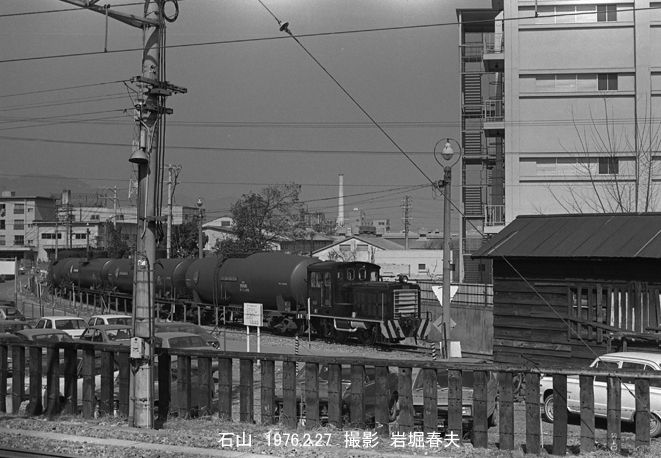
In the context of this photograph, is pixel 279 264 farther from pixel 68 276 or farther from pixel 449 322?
pixel 68 276

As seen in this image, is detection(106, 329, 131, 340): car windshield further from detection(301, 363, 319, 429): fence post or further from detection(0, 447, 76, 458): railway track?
detection(301, 363, 319, 429): fence post

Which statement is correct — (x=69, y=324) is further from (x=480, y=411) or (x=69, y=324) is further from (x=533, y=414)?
(x=533, y=414)

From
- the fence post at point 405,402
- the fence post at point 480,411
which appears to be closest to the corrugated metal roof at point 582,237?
the fence post at point 480,411

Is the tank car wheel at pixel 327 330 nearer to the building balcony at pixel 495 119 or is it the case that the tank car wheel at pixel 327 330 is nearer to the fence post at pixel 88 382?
the fence post at pixel 88 382

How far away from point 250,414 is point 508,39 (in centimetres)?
3712

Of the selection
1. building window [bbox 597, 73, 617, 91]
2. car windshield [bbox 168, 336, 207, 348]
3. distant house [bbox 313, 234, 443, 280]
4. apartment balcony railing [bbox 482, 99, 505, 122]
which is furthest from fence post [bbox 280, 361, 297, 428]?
distant house [bbox 313, 234, 443, 280]

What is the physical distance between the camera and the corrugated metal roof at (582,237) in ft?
62.3

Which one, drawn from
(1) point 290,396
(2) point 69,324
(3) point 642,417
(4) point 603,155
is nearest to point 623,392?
(3) point 642,417

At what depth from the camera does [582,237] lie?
2033 centimetres

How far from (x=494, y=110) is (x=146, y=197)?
3979 centimetres

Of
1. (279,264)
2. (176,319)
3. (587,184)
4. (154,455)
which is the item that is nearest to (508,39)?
(587,184)

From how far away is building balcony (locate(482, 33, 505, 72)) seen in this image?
45250 millimetres

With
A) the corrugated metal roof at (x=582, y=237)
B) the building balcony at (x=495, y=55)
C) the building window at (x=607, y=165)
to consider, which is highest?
the building balcony at (x=495, y=55)

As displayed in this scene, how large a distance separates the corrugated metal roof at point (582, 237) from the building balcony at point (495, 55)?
2510 cm
